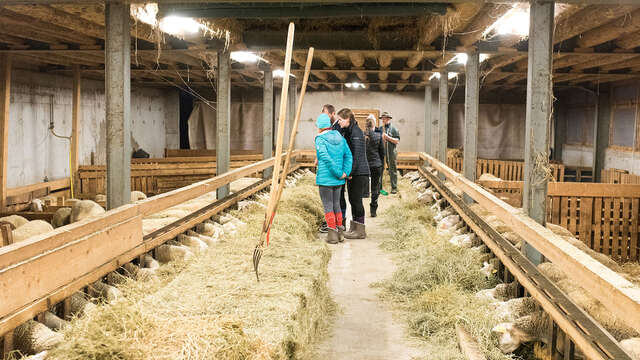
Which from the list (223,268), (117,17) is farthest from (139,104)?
(223,268)

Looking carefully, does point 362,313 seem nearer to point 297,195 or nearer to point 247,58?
point 297,195

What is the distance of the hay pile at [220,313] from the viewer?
305 centimetres

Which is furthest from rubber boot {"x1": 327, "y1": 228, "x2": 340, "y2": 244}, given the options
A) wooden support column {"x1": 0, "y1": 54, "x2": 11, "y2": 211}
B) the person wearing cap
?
wooden support column {"x1": 0, "y1": 54, "x2": 11, "y2": 211}

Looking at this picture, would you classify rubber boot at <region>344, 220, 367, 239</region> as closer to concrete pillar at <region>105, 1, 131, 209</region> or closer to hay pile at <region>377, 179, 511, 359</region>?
hay pile at <region>377, 179, 511, 359</region>

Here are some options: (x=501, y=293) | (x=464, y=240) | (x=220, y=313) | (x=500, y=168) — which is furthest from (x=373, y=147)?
(x=500, y=168)

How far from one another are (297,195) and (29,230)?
175 inches

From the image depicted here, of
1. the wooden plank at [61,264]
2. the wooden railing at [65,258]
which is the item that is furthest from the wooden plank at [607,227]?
the wooden plank at [61,264]

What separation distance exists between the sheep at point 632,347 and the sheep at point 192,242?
4400mm

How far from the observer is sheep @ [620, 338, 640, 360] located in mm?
3375

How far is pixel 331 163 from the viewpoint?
26.5 feet

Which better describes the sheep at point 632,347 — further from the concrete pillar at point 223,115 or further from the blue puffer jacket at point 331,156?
the concrete pillar at point 223,115

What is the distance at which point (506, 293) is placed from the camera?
5.45m

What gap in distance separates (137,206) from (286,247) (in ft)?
4.79

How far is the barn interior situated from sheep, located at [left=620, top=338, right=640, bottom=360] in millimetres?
17
